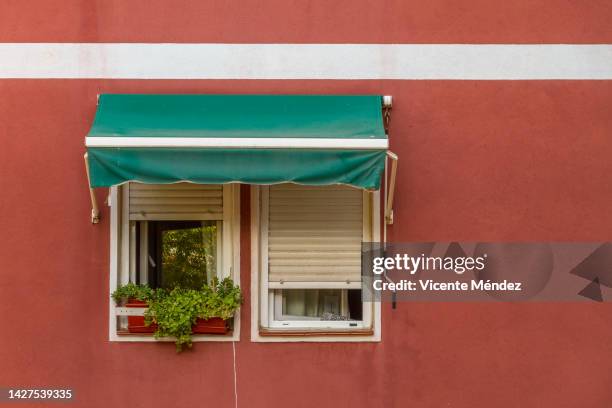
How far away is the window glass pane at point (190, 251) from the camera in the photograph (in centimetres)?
758

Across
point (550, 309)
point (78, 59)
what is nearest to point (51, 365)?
point (78, 59)

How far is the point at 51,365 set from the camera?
7324 millimetres

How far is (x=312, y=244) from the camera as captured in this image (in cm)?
746

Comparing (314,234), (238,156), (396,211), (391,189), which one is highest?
(238,156)

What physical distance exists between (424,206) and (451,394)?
1.91m

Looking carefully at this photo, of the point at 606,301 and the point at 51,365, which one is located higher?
the point at 606,301

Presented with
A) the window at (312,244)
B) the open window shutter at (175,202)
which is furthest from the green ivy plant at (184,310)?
the open window shutter at (175,202)

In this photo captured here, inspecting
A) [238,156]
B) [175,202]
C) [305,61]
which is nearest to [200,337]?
[175,202]

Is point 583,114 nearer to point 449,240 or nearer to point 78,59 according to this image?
point 449,240

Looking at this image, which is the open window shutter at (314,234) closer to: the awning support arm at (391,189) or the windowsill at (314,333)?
the awning support arm at (391,189)

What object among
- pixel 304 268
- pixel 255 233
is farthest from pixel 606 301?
pixel 255 233

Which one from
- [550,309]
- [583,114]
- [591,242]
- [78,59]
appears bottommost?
[550,309]
